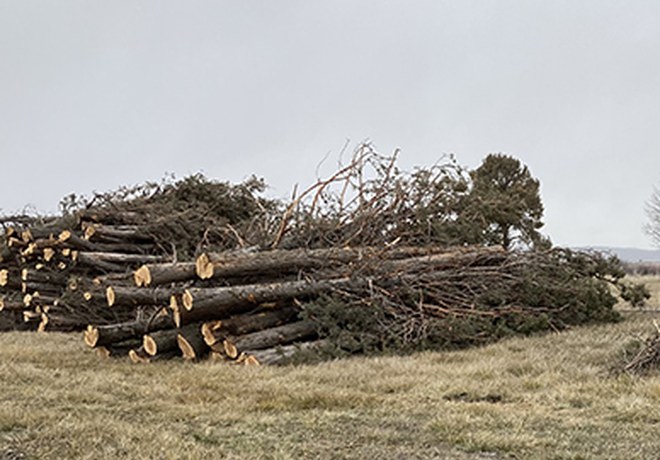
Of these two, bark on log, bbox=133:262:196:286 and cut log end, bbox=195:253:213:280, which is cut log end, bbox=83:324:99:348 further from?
cut log end, bbox=195:253:213:280

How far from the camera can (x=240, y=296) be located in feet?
28.9

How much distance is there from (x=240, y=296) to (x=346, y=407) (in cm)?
324

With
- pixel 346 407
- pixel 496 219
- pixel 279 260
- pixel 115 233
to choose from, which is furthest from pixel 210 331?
pixel 496 219

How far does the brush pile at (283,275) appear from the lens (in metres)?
8.88

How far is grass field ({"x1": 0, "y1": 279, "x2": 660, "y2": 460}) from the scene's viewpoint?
14.8 ft

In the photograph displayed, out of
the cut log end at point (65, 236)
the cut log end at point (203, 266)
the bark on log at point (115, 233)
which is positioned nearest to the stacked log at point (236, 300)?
the cut log end at point (203, 266)

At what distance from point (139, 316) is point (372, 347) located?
3.11 meters

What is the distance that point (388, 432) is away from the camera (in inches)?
194

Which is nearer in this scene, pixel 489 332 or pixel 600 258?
pixel 489 332

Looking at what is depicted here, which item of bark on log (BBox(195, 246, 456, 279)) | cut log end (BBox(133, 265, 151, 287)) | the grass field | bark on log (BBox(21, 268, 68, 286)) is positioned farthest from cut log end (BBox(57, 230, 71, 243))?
bark on log (BBox(195, 246, 456, 279))

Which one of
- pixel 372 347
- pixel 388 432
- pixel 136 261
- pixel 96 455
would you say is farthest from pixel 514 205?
pixel 96 455

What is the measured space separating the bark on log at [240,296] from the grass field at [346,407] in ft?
2.29

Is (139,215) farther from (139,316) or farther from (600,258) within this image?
(600,258)

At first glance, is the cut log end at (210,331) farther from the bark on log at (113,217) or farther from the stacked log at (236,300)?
the bark on log at (113,217)
